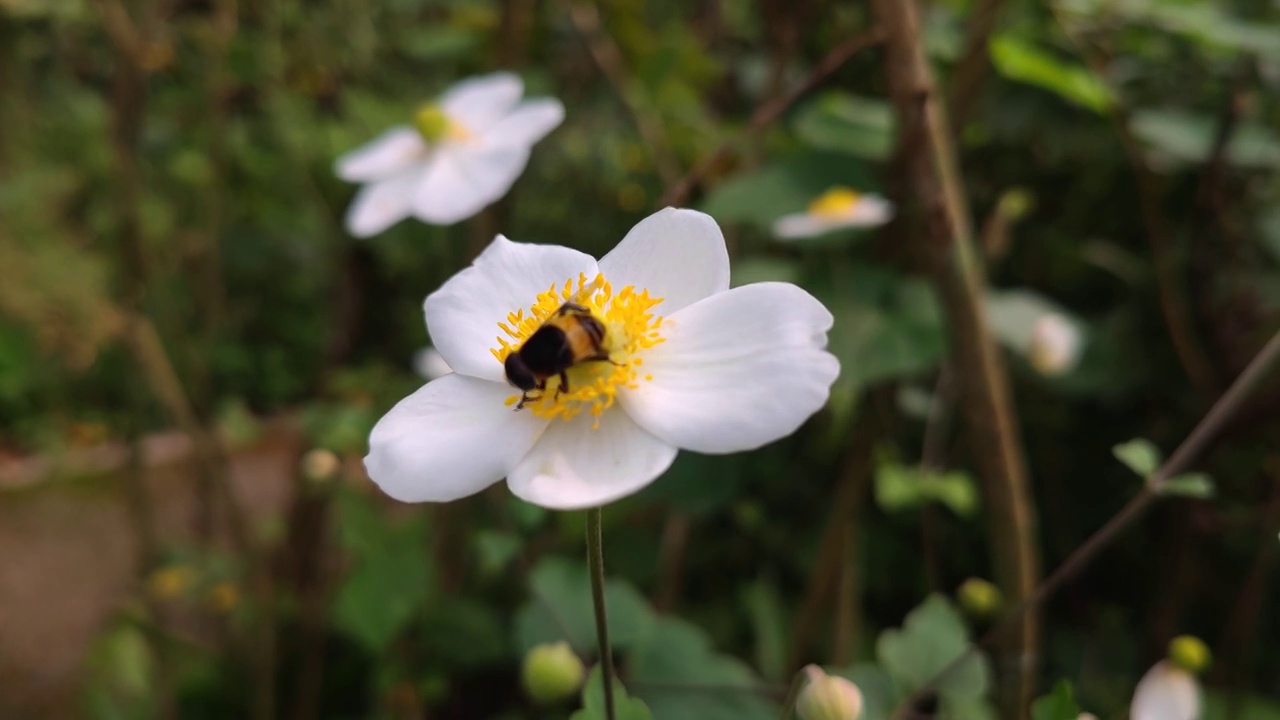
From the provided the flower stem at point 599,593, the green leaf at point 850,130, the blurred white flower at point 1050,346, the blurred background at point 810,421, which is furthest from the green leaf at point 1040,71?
the flower stem at point 599,593

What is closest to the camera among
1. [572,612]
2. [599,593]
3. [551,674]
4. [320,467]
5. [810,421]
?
[599,593]

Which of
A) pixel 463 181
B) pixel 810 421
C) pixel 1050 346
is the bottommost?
pixel 810 421

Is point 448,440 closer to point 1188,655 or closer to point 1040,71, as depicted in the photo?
point 1188,655

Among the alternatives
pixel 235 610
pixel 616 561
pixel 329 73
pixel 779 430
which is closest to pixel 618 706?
pixel 779 430

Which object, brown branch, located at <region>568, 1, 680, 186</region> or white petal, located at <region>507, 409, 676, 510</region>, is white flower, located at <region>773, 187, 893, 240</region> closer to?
brown branch, located at <region>568, 1, 680, 186</region>

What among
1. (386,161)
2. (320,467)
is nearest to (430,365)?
(320,467)
